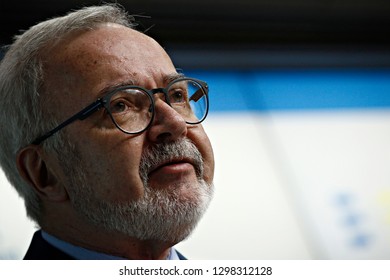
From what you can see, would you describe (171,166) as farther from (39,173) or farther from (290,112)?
(290,112)

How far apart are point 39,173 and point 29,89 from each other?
133mm

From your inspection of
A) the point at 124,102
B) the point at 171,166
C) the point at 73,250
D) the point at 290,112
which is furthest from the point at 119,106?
the point at 290,112

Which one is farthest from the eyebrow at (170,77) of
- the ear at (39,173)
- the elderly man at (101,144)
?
the ear at (39,173)

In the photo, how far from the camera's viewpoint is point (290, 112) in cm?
126

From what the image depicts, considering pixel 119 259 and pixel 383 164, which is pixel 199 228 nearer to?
pixel 119 259

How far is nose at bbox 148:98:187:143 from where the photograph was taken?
36.5 inches

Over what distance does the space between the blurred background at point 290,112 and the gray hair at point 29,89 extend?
0.07m

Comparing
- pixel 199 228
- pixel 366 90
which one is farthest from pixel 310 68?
pixel 199 228

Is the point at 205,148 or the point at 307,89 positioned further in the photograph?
the point at 307,89

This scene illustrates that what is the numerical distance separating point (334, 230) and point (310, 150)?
0.16m

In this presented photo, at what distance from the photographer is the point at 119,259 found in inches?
38.7

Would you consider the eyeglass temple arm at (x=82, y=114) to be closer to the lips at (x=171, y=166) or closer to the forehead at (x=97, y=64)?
the forehead at (x=97, y=64)

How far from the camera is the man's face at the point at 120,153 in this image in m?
0.92
